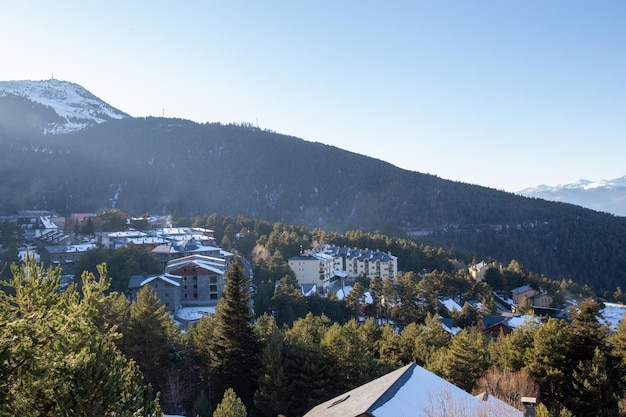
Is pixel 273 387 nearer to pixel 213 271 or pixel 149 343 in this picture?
pixel 149 343

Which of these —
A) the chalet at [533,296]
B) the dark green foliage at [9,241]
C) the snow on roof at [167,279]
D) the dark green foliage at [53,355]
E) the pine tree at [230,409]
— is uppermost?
the dark green foliage at [53,355]

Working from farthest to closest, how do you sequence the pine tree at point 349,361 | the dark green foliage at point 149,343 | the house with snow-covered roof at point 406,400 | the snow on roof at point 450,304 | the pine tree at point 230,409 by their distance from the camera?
the snow on roof at point 450,304, the dark green foliage at point 149,343, the pine tree at point 349,361, the pine tree at point 230,409, the house with snow-covered roof at point 406,400

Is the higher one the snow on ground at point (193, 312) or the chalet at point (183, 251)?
the chalet at point (183, 251)

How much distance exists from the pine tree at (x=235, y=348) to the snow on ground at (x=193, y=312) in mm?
14980

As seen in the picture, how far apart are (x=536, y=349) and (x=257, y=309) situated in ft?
81.0

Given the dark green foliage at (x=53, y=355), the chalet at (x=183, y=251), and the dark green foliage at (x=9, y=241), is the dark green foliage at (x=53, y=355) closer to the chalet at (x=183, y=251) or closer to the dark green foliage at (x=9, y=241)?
the chalet at (x=183, y=251)

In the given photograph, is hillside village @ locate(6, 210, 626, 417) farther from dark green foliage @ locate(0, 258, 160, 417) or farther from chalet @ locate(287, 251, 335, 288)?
dark green foliage @ locate(0, 258, 160, 417)

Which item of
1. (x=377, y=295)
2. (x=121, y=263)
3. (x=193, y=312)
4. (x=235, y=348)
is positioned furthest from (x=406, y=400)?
(x=121, y=263)

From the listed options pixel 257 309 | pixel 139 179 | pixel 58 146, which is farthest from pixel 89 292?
pixel 58 146

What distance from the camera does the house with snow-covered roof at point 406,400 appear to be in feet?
36.9

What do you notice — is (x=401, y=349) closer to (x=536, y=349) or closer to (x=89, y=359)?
(x=536, y=349)

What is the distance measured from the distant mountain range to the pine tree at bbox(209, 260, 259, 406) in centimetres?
7936

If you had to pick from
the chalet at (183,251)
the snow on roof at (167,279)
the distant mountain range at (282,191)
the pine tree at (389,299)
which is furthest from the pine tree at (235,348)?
Answer: the distant mountain range at (282,191)

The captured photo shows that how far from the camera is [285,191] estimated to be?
514ft
